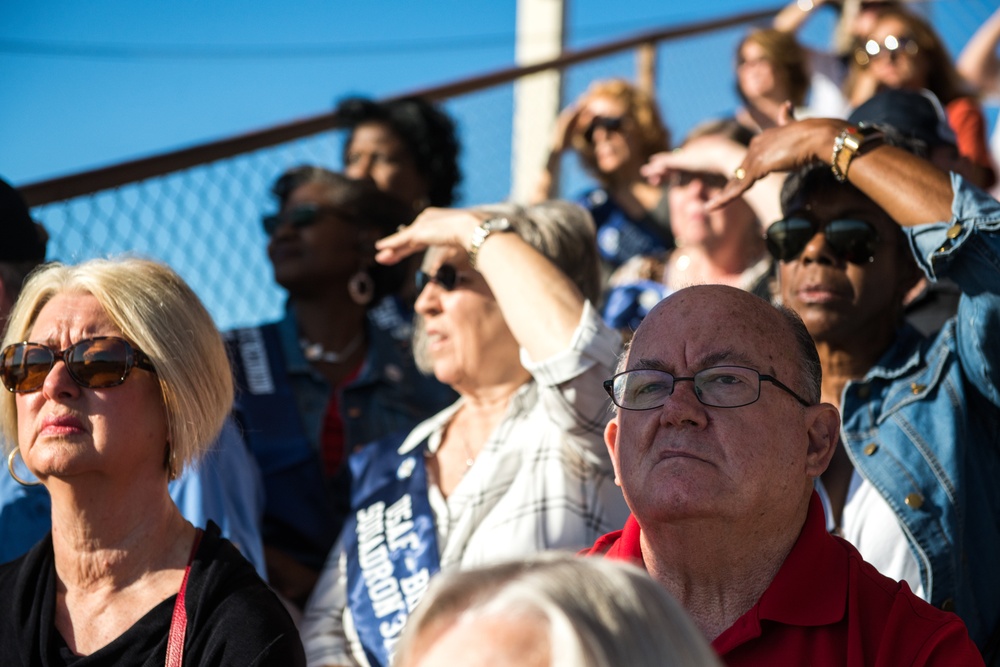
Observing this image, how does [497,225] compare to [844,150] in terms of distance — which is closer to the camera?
[844,150]

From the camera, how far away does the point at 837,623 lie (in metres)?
2.10

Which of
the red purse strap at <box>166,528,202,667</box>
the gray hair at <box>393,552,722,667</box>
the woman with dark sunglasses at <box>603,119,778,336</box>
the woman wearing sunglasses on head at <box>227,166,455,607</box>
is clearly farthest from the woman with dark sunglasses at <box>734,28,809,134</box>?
the gray hair at <box>393,552,722,667</box>

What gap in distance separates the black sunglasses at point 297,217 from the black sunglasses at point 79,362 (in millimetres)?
1977

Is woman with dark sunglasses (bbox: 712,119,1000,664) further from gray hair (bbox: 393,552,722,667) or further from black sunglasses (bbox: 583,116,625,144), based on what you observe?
black sunglasses (bbox: 583,116,625,144)

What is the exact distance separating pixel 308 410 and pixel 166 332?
1.54 m

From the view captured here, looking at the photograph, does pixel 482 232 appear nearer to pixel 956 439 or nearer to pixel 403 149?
pixel 956 439

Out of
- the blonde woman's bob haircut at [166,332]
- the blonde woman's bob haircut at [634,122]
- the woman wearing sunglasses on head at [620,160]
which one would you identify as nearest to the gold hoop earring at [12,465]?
the blonde woman's bob haircut at [166,332]

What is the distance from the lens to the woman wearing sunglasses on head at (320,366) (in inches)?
156

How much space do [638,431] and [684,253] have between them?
2.52 meters

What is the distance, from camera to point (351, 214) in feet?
15.6

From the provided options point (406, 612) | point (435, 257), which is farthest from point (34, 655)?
point (435, 257)

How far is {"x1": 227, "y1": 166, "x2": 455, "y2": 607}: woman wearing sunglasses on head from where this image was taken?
13.0ft

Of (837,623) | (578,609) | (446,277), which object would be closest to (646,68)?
(446,277)

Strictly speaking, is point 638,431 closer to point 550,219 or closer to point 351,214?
point 550,219
